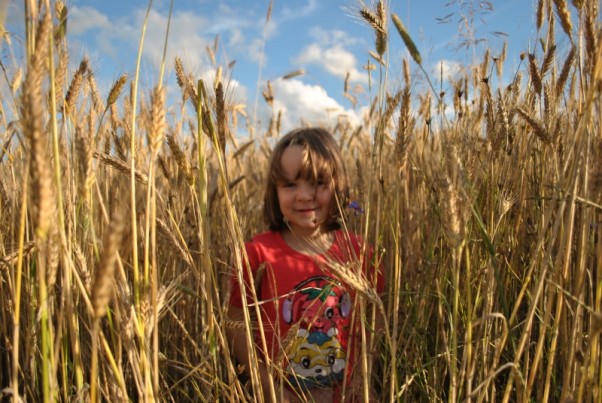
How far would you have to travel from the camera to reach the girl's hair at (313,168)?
1.67 meters

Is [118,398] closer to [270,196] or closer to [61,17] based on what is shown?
[61,17]

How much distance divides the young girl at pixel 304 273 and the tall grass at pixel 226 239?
0.21m

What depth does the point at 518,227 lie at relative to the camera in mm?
1385

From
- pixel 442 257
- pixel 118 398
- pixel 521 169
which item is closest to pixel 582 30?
pixel 521 169

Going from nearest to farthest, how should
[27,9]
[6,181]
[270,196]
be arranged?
[27,9]
[6,181]
[270,196]

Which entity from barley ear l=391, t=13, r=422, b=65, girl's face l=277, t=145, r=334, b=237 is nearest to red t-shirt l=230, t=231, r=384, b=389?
girl's face l=277, t=145, r=334, b=237

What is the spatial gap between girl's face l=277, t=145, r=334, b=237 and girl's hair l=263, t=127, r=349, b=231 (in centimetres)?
2

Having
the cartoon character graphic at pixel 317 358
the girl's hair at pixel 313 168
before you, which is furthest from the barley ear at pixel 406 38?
the cartoon character graphic at pixel 317 358

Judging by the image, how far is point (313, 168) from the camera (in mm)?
1643

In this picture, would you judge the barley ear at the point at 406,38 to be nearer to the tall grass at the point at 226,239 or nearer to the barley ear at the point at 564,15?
the tall grass at the point at 226,239

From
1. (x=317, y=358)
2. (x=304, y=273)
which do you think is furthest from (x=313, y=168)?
(x=317, y=358)

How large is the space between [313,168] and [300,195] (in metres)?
0.11

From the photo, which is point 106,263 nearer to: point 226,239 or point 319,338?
point 226,239

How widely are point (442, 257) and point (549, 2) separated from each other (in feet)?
2.71
